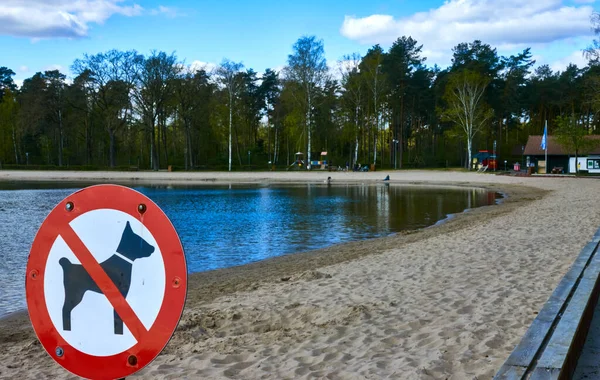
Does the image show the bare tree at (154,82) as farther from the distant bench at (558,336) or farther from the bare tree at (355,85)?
the distant bench at (558,336)

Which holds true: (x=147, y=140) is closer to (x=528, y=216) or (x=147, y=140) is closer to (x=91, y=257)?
(x=528, y=216)

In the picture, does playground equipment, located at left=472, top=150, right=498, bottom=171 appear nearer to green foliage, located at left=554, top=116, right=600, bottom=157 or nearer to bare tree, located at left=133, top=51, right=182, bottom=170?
green foliage, located at left=554, top=116, right=600, bottom=157

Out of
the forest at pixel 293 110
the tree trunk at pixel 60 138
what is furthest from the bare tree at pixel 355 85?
the tree trunk at pixel 60 138

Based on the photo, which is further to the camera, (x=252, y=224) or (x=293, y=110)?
(x=293, y=110)

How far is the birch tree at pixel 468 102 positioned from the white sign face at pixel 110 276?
6459cm

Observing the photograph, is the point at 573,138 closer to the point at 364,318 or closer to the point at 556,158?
the point at 556,158

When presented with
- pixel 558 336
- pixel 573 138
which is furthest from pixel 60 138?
pixel 558 336

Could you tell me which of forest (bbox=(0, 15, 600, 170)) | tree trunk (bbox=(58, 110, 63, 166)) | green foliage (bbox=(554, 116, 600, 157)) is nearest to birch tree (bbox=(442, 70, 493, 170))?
forest (bbox=(0, 15, 600, 170))

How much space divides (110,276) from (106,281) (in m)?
0.02

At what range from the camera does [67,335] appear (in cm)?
196

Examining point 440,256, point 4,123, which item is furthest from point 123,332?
point 4,123

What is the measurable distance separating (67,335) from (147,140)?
81867 mm

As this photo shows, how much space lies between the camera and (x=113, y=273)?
1.93 metres

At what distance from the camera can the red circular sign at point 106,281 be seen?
1879mm
